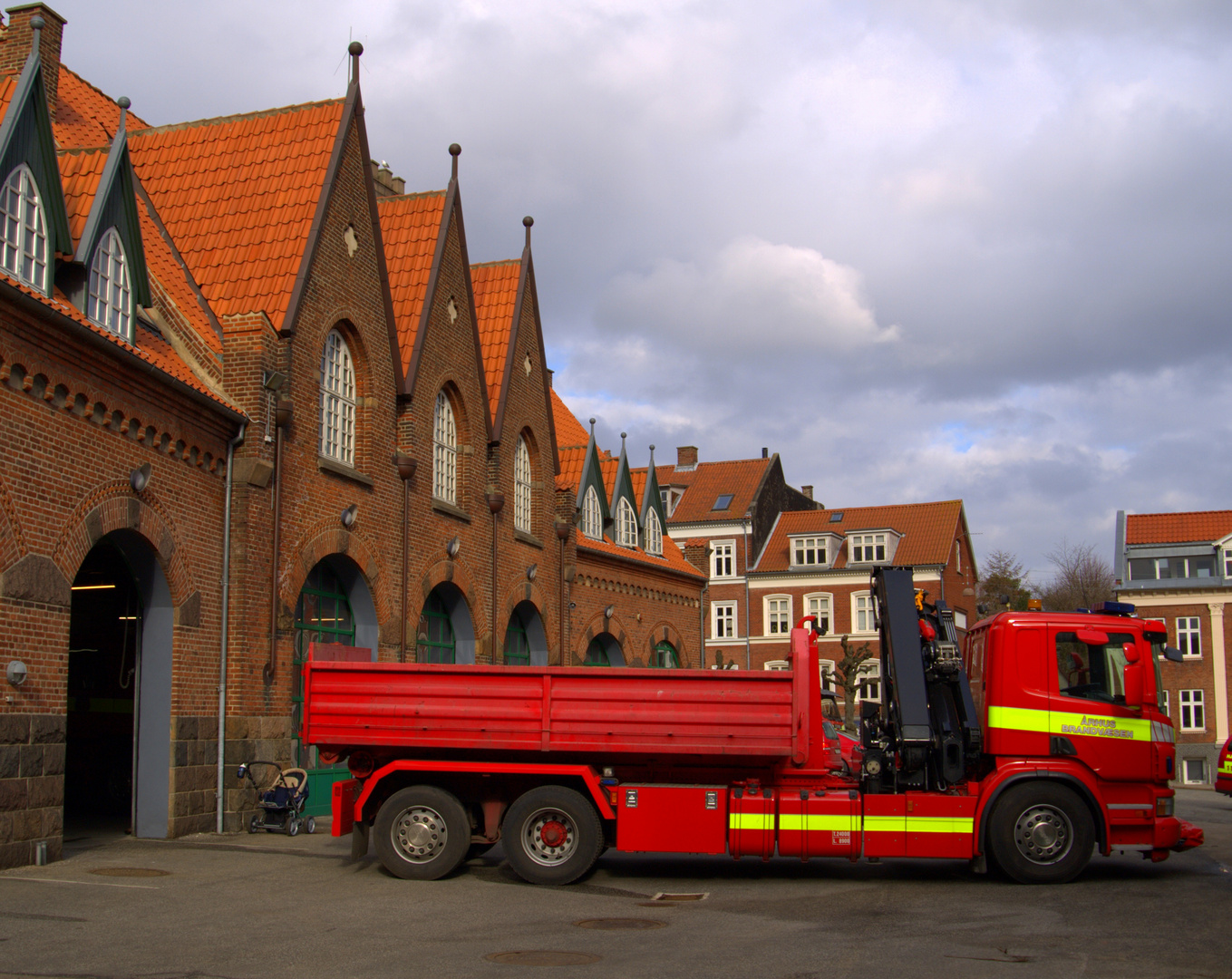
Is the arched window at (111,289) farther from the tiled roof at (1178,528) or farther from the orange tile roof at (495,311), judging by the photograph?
the tiled roof at (1178,528)

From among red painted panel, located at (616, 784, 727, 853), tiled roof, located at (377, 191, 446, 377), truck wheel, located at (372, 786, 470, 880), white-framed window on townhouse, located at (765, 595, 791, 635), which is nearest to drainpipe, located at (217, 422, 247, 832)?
truck wheel, located at (372, 786, 470, 880)

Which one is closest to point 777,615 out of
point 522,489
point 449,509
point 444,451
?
point 522,489

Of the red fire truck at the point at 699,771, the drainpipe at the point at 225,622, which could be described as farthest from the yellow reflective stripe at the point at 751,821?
the drainpipe at the point at 225,622

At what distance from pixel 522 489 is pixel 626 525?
7.16 metres

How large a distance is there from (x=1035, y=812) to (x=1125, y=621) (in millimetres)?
2126

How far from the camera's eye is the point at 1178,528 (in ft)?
180

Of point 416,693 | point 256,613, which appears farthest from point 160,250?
point 416,693

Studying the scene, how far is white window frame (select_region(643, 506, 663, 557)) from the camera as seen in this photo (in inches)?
1377

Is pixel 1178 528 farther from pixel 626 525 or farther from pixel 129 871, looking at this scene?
pixel 129 871

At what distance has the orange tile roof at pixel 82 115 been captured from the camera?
18250 mm

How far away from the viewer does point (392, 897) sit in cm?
1084

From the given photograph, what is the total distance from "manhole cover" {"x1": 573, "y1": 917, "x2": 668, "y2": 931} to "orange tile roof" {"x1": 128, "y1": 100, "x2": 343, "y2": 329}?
34.0ft

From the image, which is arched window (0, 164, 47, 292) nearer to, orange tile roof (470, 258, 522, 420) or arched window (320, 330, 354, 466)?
arched window (320, 330, 354, 466)

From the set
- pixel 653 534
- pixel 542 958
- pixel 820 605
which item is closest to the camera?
pixel 542 958
